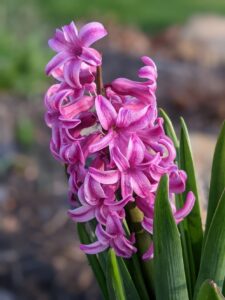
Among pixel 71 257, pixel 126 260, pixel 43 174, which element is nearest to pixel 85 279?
pixel 71 257

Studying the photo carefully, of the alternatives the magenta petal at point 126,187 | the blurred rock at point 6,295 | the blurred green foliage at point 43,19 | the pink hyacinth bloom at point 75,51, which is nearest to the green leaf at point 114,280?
the magenta petal at point 126,187

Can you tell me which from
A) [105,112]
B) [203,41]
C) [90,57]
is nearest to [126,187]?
[105,112]

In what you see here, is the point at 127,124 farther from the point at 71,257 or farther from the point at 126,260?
the point at 71,257

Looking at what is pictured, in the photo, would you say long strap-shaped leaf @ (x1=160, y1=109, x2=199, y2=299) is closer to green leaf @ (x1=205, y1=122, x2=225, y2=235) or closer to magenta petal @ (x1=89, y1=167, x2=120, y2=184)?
green leaf @ (x1=205, y1=122, x2=225, y2=235)

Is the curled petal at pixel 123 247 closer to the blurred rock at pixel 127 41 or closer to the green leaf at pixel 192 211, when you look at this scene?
the green leaf at pixel 192 211

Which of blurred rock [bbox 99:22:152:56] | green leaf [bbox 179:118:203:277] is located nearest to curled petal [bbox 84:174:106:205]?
green leaf [bbox 179:118:203:277]

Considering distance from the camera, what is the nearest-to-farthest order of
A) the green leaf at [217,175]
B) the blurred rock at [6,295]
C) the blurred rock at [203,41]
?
the green leaf at [217,175] → the blurred rock at [6,295] → the blurred rock at [203,41]

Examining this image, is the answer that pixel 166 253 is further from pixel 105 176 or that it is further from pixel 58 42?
pixel 58 42
